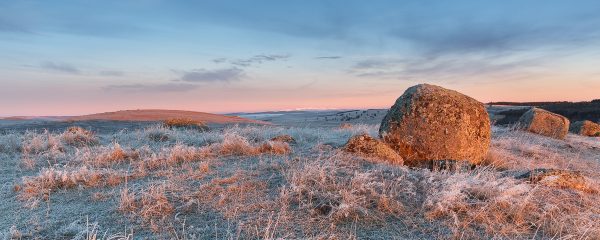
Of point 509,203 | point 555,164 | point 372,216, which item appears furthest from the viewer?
point 555,164

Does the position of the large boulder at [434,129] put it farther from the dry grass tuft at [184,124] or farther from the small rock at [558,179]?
the dry grass tuft at [184,124]

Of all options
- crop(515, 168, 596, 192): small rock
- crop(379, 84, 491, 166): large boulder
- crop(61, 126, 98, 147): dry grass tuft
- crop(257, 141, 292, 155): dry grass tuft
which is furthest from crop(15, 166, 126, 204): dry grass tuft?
crop(515, 168, 596, 192): small rock

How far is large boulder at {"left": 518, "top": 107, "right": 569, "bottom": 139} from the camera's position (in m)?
14.6

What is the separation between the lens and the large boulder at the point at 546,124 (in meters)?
14.6

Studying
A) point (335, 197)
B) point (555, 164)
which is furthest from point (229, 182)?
point (555, 164)

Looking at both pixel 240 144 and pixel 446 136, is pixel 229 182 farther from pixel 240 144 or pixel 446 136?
pixel 446 136

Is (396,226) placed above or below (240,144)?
below

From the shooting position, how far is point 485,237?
12.3ft

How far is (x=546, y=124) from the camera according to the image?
48.7 feet

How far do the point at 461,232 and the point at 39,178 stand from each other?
4682 millimetres

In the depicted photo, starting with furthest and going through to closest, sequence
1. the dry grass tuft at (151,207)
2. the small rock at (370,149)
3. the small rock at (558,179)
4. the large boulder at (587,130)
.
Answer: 1. the large boulder at (587,130)
2. the small rock at (370,149)
3. the small rock at (558,179)
4. the dry grass tuft at (151,207)

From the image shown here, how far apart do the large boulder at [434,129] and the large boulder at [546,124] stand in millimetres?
8598

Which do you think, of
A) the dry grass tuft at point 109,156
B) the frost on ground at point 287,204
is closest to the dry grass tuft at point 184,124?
the dry grass tuft at point 109,156

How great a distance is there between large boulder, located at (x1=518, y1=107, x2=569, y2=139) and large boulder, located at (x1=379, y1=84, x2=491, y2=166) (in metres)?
8.60
